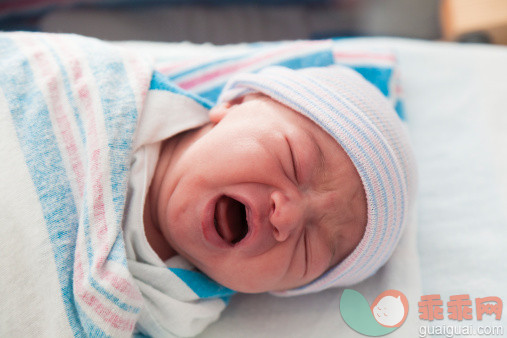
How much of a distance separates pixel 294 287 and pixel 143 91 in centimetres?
43

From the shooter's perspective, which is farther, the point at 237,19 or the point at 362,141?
the point at 237,19

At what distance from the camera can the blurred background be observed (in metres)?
1.42

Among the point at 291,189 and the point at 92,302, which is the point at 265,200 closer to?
the point at 291,189

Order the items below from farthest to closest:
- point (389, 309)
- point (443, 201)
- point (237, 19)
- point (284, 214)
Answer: point (237, 19) < point (443, 201) < point (389, 309) < point (284, 214)

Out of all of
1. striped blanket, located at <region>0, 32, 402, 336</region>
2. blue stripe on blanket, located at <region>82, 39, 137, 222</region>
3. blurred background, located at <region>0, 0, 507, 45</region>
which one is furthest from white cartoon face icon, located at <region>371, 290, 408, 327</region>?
blurred background, located at <region>0, 0, 507, 45</region>

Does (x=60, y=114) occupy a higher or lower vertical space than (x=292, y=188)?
higher

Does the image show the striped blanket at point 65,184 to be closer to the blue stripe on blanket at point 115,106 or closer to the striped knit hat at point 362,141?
the blue stripe on blanket at point 115,106

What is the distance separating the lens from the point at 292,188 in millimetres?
742

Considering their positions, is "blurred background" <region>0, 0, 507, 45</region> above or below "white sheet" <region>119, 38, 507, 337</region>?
above

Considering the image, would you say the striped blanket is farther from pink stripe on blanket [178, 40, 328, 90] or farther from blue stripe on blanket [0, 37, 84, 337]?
pink stripe on blanket [178, 40, 328, 90]

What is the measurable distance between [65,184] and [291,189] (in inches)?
13.8

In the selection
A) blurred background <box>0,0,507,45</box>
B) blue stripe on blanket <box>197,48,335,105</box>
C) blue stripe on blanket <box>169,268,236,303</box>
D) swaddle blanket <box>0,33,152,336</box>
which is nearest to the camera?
swaddle blanket <box>0,33,152,336</box>

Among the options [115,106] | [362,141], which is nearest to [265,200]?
[362,141]

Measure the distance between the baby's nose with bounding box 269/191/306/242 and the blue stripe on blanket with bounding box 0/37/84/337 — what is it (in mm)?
308
